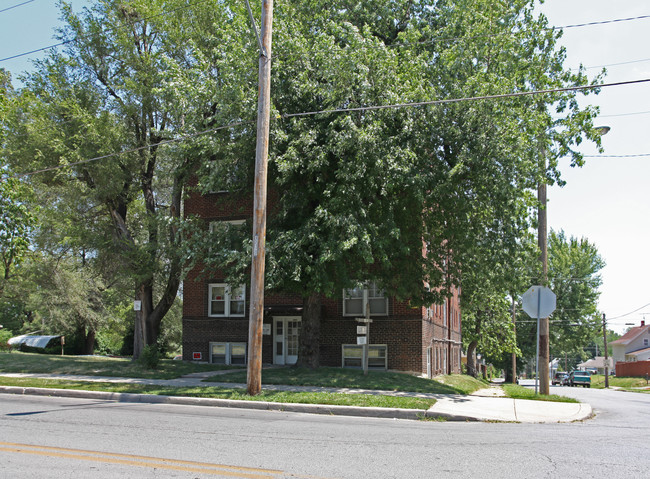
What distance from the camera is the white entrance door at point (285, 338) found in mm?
22844

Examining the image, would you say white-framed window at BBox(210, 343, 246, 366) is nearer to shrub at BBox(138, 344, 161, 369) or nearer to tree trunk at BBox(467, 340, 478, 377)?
shrub at BBox(138, 344, 161, 369)

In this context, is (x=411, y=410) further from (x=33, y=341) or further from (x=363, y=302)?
(x=33, y=341)

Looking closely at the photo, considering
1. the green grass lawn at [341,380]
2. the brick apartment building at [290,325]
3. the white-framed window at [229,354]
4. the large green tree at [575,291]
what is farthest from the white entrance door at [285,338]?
the large green tree at [575,291]

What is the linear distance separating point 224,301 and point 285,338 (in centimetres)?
341

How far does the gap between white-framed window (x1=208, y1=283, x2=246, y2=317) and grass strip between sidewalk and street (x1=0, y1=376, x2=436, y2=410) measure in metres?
8.97

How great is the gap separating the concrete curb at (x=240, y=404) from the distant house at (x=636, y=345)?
2557 inches

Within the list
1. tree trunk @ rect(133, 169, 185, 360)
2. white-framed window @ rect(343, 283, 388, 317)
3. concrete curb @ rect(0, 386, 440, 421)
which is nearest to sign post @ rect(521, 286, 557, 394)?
concrete curb @ rect(0, 386, 440, 421)

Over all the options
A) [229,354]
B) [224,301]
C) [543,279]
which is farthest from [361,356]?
[543,279]

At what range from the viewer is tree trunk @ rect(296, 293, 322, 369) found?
59.3ft

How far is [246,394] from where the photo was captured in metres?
12.5

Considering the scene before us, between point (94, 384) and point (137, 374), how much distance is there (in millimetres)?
2493

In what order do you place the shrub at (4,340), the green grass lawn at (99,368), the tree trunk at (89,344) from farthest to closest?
the shrub at (4,340) < the tree trunk at (89,344) < the green grass lawn at (99,368)

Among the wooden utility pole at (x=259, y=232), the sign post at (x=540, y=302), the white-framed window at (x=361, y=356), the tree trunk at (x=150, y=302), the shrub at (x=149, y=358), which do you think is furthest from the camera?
the tree trunk at (x=150, y=302)

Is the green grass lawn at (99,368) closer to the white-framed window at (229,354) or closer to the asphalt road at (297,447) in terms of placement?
the white-framed window at (229,354)
